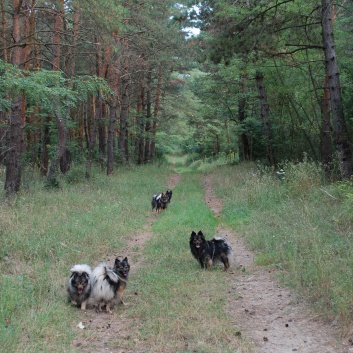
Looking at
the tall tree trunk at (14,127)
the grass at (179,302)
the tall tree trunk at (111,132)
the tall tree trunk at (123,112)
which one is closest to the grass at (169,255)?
the grass at (179,302)

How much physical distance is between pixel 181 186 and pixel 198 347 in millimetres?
17736

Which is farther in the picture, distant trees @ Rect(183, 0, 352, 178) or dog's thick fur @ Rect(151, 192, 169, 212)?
dog's thick fur @ Rect(151, 192, 169, 212)

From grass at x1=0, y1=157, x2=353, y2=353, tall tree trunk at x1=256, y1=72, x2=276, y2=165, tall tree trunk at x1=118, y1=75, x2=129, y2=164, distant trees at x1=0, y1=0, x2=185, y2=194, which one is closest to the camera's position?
grass at x1=0, y1=157, x2=353, y2=353

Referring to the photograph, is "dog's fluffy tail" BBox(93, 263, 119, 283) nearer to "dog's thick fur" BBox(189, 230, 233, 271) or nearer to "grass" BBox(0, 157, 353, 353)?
"grass" BBox(0, 157, 353, 353)

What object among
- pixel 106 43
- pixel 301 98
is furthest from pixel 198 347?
pixel 301 98

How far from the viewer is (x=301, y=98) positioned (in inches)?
749

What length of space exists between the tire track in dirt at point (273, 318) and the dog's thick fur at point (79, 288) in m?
2.26

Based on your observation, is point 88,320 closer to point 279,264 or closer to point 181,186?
point 279,264

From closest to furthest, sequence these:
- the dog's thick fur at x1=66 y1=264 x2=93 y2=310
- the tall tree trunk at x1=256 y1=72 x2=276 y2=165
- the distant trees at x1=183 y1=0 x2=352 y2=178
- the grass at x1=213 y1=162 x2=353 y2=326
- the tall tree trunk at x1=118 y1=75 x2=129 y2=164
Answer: the grass at x1=213 y1=162 x2=353 y2=326 < the dog's thick fur at x1=66 y1=264 x2=93 y2=310 < the distant trees at x1=183 y1=0 x2=352 y2=178 < the tall tree trunk at x1=256 y1=72 x2=276 y2=165 < the tall tree trunk at x1=118 y1=75 x2=129 y2=164

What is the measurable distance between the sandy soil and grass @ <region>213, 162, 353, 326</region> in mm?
266

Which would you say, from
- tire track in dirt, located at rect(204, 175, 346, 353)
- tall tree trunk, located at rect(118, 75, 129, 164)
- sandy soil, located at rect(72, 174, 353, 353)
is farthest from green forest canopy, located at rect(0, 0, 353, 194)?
tire track in dirt, located at rect(204, 175, 346, 353)

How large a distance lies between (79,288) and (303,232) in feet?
16.4

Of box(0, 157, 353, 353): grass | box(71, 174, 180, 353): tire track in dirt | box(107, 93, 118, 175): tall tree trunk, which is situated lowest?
box(71, 174, 180, 353): tire track in dirt

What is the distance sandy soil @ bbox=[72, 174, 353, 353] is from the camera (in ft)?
16.2
